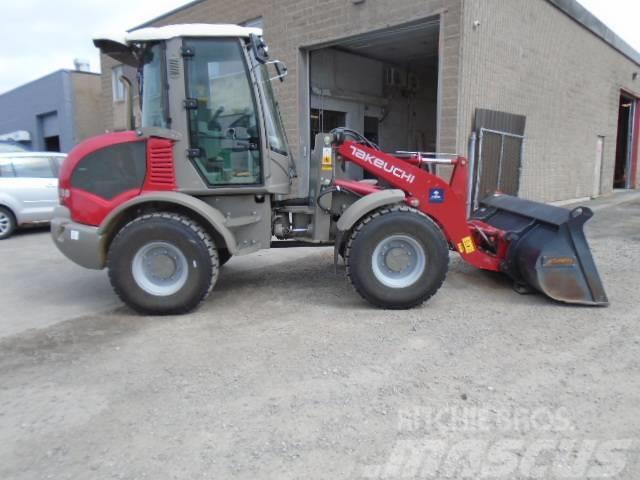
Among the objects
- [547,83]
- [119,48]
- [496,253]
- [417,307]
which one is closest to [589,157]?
[547,83]

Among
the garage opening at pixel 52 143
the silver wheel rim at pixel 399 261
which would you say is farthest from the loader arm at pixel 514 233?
the garage opening at pixel 52 143

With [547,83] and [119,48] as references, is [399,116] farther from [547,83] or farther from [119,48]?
[119,48]

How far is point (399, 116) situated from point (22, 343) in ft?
48.4

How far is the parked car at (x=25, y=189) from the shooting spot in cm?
974

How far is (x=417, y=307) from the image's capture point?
495cm

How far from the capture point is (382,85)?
1591 cm

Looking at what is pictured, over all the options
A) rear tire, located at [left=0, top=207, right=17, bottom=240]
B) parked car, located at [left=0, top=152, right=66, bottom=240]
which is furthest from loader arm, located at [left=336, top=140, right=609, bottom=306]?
rear tire, located at [left=0, top=207, right=17, bottom=240]

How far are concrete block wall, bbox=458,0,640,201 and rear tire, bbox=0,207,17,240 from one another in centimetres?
919

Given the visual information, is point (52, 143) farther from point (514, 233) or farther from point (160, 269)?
point (514, 233)

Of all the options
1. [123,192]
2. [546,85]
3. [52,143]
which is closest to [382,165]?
[123,192]

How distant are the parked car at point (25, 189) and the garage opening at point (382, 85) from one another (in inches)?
256

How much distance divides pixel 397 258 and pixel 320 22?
28.3 feet

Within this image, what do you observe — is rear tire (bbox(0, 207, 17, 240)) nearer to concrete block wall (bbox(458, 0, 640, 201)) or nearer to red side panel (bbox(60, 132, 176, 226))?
red side panel (bbox(60, 132, 176, 226))

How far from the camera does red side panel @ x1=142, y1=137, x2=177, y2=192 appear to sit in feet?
15.5
